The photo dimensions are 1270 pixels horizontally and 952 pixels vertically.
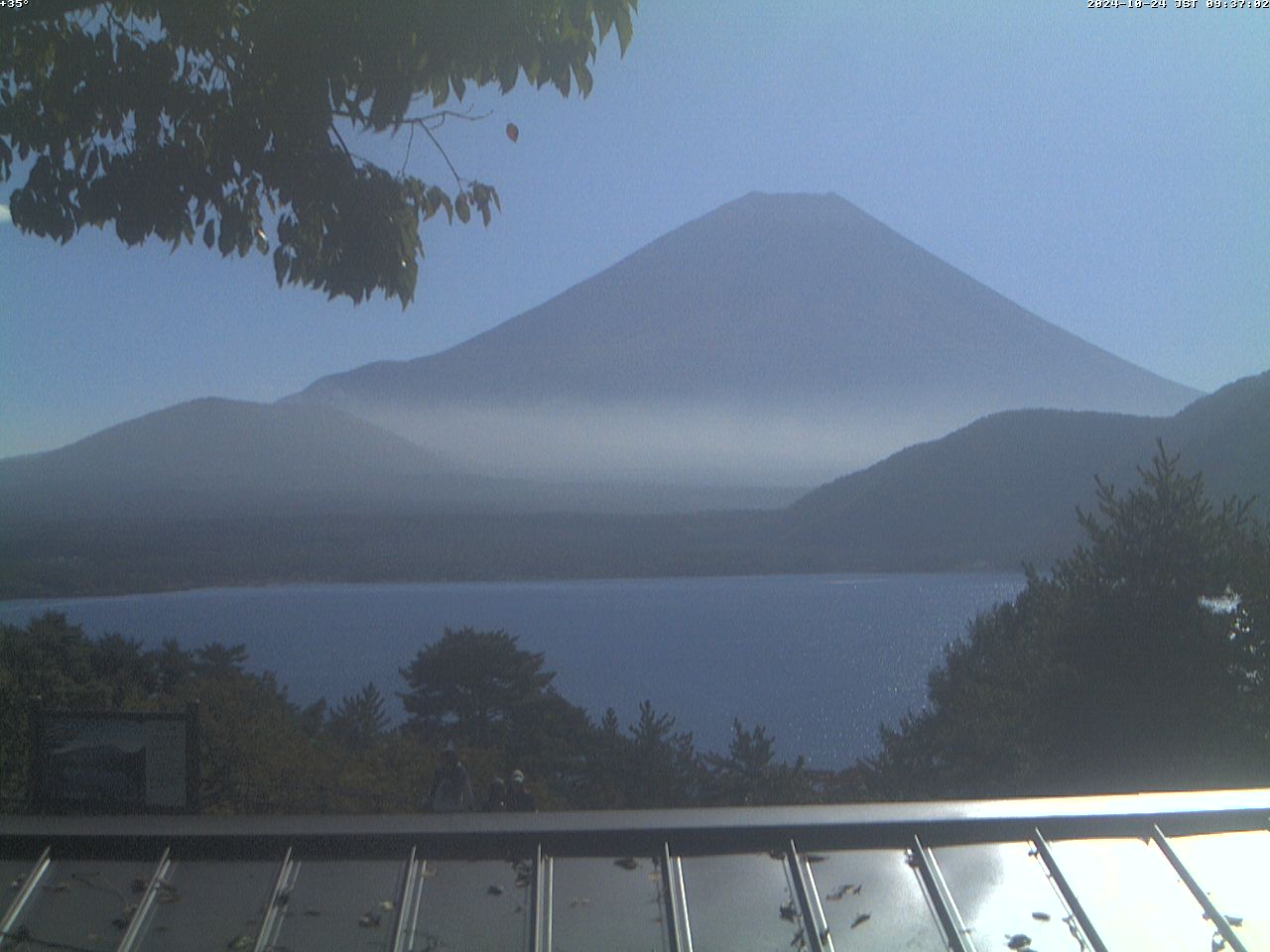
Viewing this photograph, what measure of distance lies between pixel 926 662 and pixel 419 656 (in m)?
10.1

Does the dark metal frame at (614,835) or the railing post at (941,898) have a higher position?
the dark metal frame at (614,835)

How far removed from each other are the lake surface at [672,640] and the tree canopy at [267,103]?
16.5m

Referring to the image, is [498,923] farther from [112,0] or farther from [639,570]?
[639,570]

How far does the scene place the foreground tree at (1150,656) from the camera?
544 inches

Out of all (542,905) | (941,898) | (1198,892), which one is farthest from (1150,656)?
(542,905)

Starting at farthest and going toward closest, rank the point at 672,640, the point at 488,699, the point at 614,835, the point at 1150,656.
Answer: the point at 672,640
the point at 488,699
the point at 1150,656
the point at 614,835

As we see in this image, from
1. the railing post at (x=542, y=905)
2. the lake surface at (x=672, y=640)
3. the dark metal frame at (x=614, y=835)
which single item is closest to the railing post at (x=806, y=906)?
the dark metal frame at (x=614, y=835)

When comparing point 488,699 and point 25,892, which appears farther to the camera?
point 488,699

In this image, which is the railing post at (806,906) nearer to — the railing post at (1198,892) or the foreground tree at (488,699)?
the railing post at (1198,892)

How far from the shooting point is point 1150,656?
1445 cm

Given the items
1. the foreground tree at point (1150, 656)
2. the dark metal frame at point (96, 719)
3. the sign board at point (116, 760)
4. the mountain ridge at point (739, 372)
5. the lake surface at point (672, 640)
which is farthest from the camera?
the mountain ridge at point (739, 372)

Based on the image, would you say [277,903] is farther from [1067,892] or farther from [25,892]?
[1067,892]

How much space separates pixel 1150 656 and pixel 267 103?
43.3ft

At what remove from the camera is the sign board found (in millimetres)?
7645
